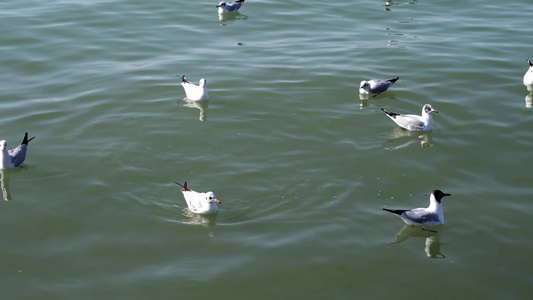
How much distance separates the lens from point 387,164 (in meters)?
15.0

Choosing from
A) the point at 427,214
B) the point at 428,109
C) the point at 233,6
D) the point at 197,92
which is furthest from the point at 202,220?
the point at 233,6

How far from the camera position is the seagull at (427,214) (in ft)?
41.2

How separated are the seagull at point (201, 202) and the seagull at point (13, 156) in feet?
13.4

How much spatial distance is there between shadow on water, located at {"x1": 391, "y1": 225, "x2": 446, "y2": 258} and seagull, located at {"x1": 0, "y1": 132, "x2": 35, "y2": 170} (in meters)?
7.91

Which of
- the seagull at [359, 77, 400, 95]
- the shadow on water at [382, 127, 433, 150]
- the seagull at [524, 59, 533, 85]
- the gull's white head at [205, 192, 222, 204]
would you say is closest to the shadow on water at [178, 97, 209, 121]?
the seagull at [359, 77, 400, 95]

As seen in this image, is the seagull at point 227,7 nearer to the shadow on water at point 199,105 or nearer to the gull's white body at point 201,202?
the shadow on water at point 199,105

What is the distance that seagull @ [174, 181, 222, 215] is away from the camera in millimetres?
12648

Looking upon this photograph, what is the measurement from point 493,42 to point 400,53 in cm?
351

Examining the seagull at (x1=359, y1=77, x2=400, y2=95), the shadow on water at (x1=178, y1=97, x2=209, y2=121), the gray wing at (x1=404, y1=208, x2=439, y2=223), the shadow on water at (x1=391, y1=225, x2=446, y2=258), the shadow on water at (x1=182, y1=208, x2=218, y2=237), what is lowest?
the shadow on water at (x1=391, y1=225, x2=446, y2=258)

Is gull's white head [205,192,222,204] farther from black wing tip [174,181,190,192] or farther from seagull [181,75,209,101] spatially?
seagull [181,75,209,101]

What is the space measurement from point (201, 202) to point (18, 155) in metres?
4.56

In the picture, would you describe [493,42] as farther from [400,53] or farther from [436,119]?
[436,119]

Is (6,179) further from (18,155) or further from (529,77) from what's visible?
(529,77)

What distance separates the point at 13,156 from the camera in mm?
14688
